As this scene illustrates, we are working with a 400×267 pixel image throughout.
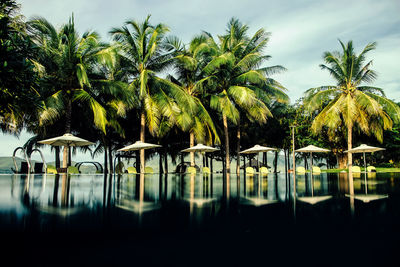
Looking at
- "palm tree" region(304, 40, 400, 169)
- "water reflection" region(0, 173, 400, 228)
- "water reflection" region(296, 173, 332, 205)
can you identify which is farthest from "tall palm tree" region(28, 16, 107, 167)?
"palm tree" region(304, 40, 400, 169)

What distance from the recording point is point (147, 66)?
Result: 1925 centimetres

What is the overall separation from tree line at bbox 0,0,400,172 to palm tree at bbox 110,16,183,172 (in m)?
0.06

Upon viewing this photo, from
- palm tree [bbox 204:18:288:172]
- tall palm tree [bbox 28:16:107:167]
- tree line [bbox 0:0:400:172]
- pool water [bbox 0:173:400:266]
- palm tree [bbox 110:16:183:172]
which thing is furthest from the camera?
palm tree [bbox 204:18:288:172]

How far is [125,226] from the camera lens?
2.16 m

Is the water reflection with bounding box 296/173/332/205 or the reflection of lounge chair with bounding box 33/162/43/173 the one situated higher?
the reflection of lounge chair with bounding box 33/162/43/173

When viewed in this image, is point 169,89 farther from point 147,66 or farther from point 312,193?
point 312,193

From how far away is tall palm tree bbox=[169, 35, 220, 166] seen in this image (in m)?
18.7

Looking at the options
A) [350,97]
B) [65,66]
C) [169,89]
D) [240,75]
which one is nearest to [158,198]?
[65,66]

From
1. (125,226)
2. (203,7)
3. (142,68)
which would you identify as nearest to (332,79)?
(142,68)

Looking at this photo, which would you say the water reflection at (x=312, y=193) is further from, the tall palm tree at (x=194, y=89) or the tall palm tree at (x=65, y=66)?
the tall palm tree at (x=194, y=89)

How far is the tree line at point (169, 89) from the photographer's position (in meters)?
16.1

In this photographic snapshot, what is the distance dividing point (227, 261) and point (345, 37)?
25749 mm

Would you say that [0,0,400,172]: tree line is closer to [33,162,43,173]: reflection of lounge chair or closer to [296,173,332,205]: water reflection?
[33,162,43,173]: reflection of lounge chair

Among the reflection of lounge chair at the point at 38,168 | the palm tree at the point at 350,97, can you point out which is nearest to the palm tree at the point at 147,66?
the reflection of lounge chair at the point at 38,168
